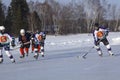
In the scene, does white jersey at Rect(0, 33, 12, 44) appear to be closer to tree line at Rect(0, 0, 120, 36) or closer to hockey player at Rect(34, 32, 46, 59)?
hockey player at Rect(34, 32, 46, 59)

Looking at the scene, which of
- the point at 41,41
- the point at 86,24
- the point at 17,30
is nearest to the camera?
the point at 41,41

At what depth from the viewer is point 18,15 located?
51875 mm

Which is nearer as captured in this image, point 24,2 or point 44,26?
point 24,2

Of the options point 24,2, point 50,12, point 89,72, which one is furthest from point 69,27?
point 89,72

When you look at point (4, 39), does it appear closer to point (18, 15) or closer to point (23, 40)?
point (23, 40)

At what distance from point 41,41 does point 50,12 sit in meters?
61.1

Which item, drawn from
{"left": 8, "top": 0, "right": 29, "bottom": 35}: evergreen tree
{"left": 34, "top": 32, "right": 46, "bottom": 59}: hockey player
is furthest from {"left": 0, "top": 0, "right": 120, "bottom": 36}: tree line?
{"left": 34, "top": 32, "right": 46, "bottom": 59}: hockey player

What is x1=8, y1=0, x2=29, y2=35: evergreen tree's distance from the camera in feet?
166

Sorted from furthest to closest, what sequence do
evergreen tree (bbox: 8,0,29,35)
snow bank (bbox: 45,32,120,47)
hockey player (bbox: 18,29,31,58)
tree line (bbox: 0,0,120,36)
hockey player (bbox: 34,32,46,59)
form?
tree line (bbox: 0,0,120,36)
evergreen tree (bbox: 8,0,29,35)
snow bank (bbox: 45,32,120,47)
hockey player (bbox: 34,32,46,59)
hockey player (bbox: 18,29,31,58)

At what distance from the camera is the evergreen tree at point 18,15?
50594mm

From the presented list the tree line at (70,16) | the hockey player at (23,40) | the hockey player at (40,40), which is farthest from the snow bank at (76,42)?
the tree line at (70,16)

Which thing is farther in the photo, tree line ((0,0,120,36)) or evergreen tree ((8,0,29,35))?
tree line ((0,0,120,36))

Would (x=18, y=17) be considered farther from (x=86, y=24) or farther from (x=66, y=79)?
(x=66, y=79)

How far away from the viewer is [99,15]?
77.7 metres
